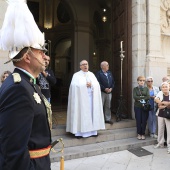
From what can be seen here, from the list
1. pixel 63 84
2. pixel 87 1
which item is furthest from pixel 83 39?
pixel 63 84

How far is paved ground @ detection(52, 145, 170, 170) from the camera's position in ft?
15.6

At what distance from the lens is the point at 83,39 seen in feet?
42.4

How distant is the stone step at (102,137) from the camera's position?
577 centimetres

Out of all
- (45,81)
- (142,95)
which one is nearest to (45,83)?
(45,81)

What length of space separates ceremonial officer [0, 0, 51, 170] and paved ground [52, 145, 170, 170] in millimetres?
3288

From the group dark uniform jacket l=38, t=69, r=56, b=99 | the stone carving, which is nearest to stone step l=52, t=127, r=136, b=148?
dark uniform jacket l=38, t=69, r=56, b=99

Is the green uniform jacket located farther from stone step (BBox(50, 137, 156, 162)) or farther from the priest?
the priest

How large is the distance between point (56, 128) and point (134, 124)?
2.48 meters

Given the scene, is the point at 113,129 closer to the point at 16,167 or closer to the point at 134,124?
the point at 134,124

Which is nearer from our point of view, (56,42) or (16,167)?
(16,167)

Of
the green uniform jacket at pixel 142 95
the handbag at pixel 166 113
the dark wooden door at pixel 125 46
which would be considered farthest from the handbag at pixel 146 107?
the dark wooden door at pixel 125 46

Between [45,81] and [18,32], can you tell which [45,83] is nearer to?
[45,81]

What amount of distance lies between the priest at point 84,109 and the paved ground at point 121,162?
0.80 m

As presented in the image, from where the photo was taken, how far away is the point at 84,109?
5867 mm
